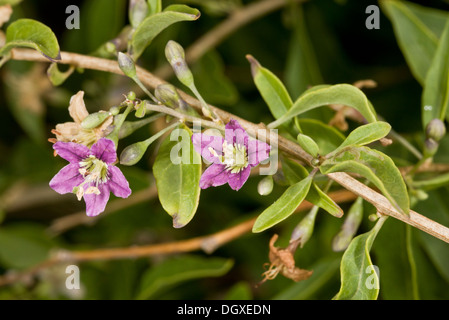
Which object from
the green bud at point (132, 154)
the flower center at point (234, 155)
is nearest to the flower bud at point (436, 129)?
the flower center at point (234, 155)

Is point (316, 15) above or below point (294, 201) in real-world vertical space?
above

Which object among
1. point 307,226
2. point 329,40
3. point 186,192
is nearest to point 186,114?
point 186,192

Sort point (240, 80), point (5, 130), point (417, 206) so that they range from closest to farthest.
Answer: point (417, 206) < point (240, 80) < point (5, 130)

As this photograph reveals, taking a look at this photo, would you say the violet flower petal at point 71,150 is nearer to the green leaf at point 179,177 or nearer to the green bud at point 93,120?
the green bud at point 93,120

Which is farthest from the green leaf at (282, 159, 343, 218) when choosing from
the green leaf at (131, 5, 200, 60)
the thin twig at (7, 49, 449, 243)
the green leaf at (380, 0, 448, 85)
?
the green leaf at (380, 0, 448, 85)

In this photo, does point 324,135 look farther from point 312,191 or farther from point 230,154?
point 230,154

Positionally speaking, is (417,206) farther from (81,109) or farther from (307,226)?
(81,109)
